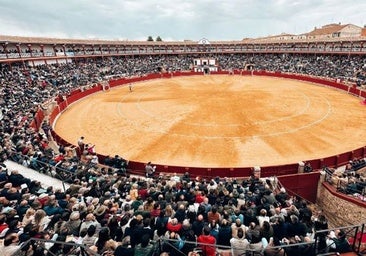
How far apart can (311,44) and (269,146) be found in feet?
186

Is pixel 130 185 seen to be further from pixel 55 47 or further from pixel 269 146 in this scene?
pixel 55 47

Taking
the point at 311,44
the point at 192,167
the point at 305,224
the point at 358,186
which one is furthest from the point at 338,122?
the point at 311,44

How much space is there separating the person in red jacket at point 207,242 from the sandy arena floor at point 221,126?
11329 mm

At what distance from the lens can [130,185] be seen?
1143cm

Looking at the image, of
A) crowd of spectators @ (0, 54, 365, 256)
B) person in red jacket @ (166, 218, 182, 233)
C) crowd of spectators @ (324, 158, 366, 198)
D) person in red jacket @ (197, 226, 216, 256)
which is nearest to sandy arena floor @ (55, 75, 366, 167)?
crowd of spectators @ (324, 158, 366, 198)

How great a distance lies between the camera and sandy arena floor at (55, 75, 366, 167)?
65.7 feet

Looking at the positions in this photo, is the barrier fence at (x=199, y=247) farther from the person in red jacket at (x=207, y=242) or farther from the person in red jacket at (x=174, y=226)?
the person in red jacket at (x=174, y=226)

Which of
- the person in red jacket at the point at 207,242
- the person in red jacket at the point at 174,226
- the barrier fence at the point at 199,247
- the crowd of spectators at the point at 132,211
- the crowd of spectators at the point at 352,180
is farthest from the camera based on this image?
the crowd of spectators at the point at 352,180

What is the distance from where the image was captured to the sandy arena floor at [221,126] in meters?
20.0

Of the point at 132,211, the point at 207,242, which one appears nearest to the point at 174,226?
the point at 207,242

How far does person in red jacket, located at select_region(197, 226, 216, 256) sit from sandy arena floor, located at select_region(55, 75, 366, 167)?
1133 cm

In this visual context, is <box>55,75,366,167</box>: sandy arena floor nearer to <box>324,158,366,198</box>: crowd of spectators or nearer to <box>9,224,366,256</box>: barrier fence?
<box>324,158,366,198</box>: crowd of spectators

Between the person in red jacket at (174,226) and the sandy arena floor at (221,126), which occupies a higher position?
the person in red jacket at (174,226)

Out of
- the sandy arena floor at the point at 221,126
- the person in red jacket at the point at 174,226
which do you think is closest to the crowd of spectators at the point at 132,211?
the person in red jacket at the point at 174,226
